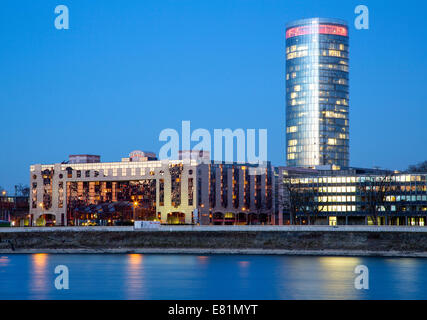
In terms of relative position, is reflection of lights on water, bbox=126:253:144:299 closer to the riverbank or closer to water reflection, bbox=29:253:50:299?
water reflection, bbox=29:253:50:299

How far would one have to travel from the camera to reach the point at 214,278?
91500mm

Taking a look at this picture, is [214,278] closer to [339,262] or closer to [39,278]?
[39,278]

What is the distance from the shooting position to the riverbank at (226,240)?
12412 centimetres

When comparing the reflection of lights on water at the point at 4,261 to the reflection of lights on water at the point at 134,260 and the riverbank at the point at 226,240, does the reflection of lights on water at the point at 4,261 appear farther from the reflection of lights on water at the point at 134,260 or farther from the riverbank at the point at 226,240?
the reflection of lights on water at the point at 134,260

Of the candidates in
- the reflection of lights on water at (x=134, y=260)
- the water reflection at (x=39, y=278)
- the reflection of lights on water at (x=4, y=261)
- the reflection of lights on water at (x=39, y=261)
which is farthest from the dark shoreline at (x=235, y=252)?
the water reflection at (x=39, y=278)

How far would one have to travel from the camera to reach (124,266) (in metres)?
108

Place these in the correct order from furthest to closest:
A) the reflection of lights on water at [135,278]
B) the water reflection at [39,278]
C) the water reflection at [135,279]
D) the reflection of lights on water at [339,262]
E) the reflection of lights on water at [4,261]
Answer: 1. the reflection of lights on water at [4,261]
2. the reflection of lights on water at [339,262]
3. the water reflection at [39,278]
4. the reflection of lights on water at [135,278]
5. the water reflection at [135,279]

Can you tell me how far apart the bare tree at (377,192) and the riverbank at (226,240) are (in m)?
51.3

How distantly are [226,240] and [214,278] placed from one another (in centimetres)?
4343

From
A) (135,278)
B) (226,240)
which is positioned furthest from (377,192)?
(135,278)
